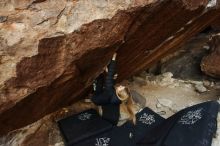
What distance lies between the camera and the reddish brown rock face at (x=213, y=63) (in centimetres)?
407

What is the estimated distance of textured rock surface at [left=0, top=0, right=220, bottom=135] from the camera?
2568 millimetres

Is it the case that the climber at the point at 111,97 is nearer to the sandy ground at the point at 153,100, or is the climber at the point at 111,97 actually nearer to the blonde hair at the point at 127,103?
the blonde hair at the point at 127,103

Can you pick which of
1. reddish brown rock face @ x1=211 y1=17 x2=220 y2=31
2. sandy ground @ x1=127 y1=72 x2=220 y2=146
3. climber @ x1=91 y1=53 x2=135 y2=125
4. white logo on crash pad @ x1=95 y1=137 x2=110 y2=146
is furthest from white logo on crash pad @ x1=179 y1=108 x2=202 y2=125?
reddish brown rock face @ x1=211 y1=17 x2=220 y2=31

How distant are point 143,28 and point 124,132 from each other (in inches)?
38.6

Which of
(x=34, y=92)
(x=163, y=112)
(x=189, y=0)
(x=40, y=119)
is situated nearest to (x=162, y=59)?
(x=163, y=112)

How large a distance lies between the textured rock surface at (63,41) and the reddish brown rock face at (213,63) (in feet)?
2.39

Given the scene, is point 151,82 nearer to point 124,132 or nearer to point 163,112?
point 163,112

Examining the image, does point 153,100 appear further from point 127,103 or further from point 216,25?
point 216,25

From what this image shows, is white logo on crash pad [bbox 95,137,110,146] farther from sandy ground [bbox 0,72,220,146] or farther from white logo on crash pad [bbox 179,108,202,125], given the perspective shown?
white logo on crash pad [bbox 179,108,202,125]

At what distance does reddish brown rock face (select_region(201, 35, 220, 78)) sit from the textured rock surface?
727 mm

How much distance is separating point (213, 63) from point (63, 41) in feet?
6.58

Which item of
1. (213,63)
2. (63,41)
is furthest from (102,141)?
(213,63)

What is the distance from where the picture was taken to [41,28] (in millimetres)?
2613

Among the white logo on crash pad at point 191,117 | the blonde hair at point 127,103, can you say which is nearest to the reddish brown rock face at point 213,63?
the white logo on crash pad at point 191,117
